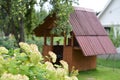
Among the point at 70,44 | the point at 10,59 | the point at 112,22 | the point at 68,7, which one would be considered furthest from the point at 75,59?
the point at 10,59

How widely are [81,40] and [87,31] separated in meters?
1.24

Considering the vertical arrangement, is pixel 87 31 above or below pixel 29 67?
below

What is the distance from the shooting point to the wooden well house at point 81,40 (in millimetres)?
14039

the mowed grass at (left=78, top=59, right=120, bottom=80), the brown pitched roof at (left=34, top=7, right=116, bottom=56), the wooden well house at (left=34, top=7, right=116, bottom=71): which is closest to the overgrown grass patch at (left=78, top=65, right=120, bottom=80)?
the mowed grass at (left=78, top=59, right=120, bottom=80)

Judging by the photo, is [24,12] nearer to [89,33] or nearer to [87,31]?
[87,31]

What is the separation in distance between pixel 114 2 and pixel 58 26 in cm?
1111

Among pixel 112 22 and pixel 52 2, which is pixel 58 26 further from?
pixel 112 22

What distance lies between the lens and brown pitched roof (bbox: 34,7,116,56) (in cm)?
1395

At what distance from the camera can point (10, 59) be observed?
2.48 metres

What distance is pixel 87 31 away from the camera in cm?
1491

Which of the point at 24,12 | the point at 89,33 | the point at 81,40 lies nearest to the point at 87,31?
the point at 89,33

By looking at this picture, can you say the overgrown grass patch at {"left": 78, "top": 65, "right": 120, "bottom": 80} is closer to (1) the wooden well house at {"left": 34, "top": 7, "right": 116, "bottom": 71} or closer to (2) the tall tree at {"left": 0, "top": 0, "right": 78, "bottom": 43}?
(1) the wooden well house at {"left": 34, "top": 7, "right": 116, "bottom": 71}

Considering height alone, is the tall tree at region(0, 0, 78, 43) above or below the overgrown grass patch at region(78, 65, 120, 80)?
above

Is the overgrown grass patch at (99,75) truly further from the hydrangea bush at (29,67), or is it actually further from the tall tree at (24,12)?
the hydrangea bush at (29,67)
